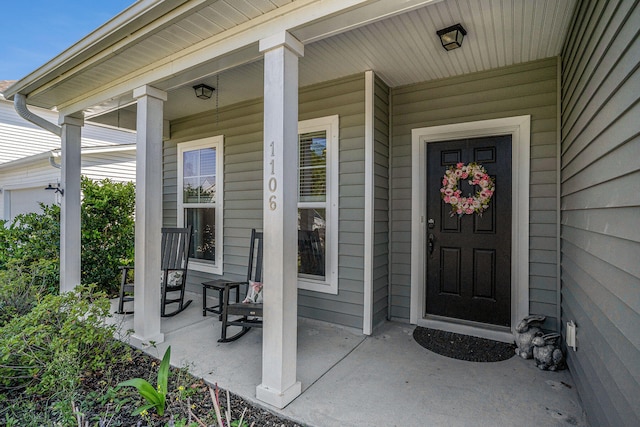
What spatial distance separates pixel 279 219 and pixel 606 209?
1640mm

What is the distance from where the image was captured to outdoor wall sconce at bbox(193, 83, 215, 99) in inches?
149

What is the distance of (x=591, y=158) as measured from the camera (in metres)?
1.77

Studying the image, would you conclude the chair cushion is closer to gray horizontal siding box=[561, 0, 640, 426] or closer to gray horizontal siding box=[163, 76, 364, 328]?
gray horizontal siding box=[163, 76, 364, 328]

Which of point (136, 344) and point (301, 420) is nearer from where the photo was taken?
point (301, 420)

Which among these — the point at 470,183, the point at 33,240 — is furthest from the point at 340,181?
the point at 33,240

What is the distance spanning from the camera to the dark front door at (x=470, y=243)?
10.3 ft

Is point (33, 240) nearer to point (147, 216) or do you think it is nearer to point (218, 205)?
point (218, 205)

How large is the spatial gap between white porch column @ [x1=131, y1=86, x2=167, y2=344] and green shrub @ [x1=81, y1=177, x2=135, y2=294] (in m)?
2.45

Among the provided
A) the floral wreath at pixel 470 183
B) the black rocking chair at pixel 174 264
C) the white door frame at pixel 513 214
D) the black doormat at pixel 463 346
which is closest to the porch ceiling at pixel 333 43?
the white door frame at pixel 513 214

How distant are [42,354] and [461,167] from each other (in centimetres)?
373

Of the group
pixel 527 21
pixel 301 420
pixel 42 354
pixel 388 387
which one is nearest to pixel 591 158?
pixel 527 21

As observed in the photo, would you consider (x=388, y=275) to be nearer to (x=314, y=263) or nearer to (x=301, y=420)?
(x=314, y=263)

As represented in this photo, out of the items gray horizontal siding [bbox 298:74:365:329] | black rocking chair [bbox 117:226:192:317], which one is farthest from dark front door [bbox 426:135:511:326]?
black rocking chair [bbox 117:226:192:317]

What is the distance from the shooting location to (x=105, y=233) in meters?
5.20
